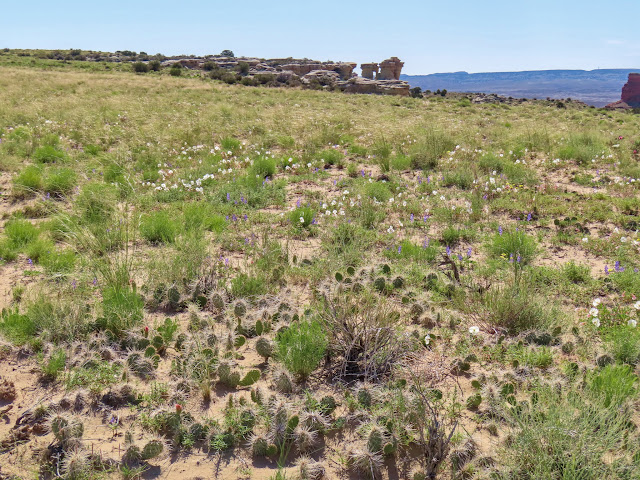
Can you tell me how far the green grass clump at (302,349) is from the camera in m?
3.39

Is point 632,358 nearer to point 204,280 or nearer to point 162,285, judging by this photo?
point 204,280

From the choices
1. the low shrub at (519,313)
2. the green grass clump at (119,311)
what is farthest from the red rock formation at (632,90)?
the green grass clump at (119,311)

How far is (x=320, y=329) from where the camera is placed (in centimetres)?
360

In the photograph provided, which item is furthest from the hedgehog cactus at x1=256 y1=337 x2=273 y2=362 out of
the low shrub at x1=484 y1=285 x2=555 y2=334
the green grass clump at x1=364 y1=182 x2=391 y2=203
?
the green grass clump at x1=364 y1=182 x2=391 y2=203

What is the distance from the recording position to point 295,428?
285 centimetres

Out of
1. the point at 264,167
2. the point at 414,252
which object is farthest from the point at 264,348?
the point at 264,167

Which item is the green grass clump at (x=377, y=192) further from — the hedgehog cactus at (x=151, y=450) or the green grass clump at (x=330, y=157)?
the hedgehog cactus at (x=151, y=450)

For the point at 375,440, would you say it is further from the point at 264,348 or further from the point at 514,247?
the point at 514,247

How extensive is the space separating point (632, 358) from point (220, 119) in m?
12.9

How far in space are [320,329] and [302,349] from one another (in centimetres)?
27

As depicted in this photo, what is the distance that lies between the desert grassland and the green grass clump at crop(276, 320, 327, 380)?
0.02m

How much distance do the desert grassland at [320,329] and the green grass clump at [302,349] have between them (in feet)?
0.05

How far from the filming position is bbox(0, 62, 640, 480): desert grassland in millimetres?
2750

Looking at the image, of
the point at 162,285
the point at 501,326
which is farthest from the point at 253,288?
the point at 501,326
